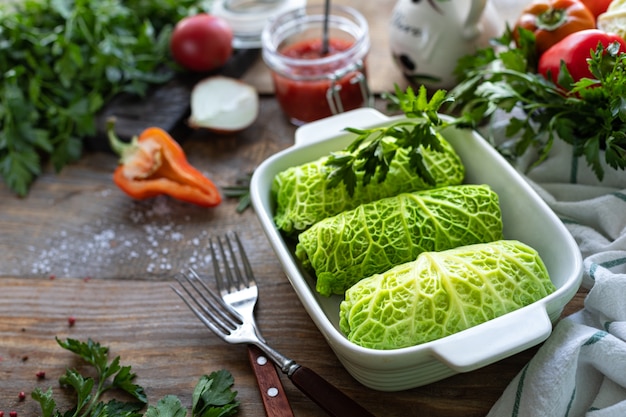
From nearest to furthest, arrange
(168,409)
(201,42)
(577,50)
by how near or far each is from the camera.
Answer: (168,409) → (577,50) → (201,42)

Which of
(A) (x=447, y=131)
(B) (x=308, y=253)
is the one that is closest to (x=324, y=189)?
(B) (x=308, y=253)

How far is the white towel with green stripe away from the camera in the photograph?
1546 millimetres

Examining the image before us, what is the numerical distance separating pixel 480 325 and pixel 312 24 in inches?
65.9

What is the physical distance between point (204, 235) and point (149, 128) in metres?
0.55

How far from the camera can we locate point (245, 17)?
2988 mm

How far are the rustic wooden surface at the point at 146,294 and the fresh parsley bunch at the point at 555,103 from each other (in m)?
0.42

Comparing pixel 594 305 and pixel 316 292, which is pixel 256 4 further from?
pixel 594 305

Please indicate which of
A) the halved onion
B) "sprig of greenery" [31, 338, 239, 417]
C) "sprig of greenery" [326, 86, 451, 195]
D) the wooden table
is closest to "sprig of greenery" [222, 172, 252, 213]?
the wooden table

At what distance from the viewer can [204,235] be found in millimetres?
2260

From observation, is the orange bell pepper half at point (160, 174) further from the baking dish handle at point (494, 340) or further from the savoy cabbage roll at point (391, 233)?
the baking dish handle at point (494, 340)

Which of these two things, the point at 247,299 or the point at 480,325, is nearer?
the point at 480,325

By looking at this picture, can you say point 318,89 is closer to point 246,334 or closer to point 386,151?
point 386,151

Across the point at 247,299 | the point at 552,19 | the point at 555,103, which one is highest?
the point at 552,19

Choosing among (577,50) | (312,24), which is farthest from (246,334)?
(312,24)
